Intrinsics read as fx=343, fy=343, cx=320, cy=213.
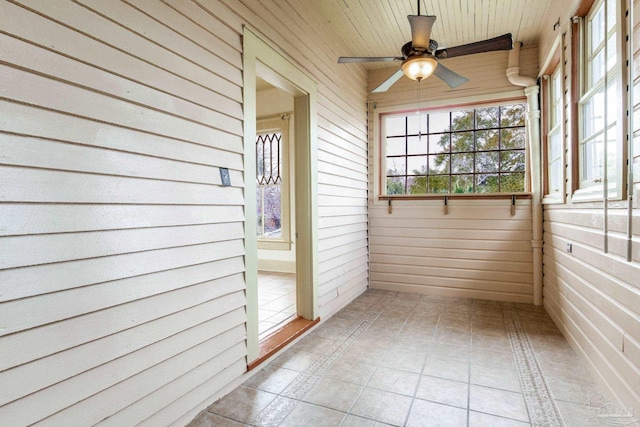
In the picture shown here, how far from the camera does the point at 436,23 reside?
12.0ft

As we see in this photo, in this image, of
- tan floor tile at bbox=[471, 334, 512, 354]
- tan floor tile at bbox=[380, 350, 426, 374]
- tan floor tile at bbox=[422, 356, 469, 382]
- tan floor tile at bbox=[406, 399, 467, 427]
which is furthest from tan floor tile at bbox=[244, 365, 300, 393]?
tan floor tile at bbox=[471, 334, 512, 354]

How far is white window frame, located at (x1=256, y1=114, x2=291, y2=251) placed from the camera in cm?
563

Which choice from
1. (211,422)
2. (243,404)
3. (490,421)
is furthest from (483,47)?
(211,422)

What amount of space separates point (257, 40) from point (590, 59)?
247 cm

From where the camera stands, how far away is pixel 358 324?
11.3 feet

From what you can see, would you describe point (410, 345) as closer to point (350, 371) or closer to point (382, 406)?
point (350, 371)

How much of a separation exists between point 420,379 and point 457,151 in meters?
3.12

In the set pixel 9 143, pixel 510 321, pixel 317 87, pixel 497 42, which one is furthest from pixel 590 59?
pixel 9 143

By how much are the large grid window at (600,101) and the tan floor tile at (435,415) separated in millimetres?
1561

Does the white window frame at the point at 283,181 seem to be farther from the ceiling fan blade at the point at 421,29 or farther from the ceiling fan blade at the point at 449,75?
the ceiling fan blade at the point at 421,29

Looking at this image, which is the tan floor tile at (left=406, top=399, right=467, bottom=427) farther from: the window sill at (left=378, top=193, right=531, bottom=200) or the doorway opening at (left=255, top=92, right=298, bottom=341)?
the doorway opening at (left=255, top=92, right=298, bottom=341)

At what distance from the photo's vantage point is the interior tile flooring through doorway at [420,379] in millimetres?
1930

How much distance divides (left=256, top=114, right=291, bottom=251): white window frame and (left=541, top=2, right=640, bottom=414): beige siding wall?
11.9ft

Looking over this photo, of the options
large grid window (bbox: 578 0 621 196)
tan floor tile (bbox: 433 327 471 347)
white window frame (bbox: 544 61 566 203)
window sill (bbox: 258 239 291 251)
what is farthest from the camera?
window sill (bbox: 258 239 291 251)
